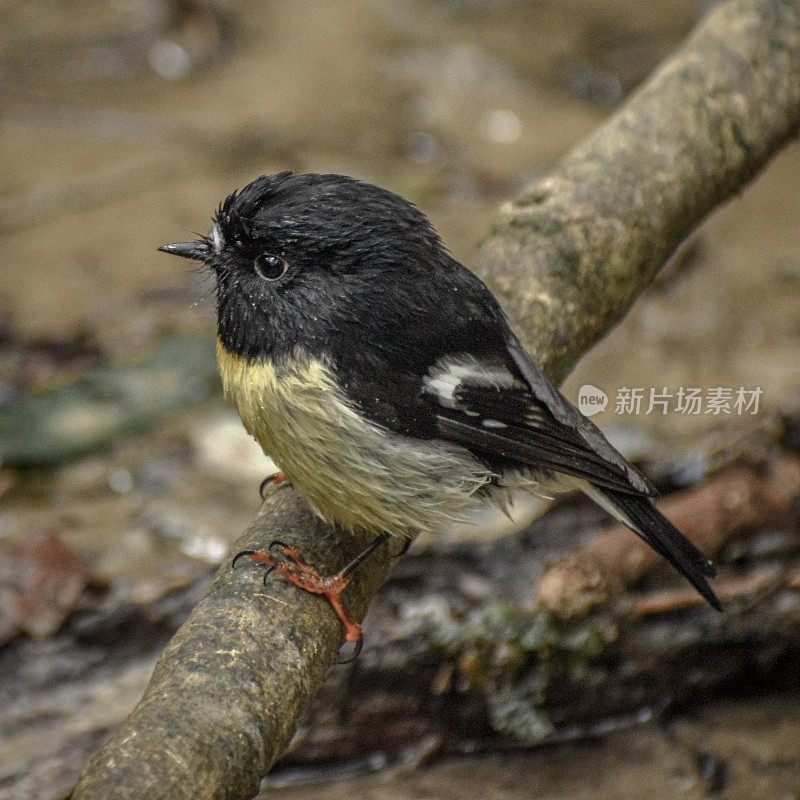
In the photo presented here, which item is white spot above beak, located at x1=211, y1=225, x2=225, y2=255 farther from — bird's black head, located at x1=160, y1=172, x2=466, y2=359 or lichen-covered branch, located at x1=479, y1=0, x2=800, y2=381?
lichen-covered branch, located at x1=479, y1=0, x2=800, y2=381

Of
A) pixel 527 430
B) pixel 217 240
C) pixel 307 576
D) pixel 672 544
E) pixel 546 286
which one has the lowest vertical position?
pixel 672 544

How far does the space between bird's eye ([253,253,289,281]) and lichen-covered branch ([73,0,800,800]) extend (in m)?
0.59

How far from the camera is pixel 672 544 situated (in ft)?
10.1

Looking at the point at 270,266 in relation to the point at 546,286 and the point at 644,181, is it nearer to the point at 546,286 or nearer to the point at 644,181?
the point at 546,286

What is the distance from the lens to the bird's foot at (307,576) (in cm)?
279

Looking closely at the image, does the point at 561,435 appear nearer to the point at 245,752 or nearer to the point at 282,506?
the point at 282,506

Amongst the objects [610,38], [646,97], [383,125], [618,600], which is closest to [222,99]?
[383,125]

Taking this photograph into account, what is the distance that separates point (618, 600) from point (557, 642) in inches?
9.3

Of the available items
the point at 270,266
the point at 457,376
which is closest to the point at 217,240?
the point at 270,266

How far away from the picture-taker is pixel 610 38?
8.27 metres

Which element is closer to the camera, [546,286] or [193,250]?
[193,250]

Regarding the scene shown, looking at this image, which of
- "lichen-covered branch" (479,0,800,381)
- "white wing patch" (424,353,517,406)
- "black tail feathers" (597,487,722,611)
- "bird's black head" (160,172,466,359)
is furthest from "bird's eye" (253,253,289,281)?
"black tail feathers" (597,487,722,611)

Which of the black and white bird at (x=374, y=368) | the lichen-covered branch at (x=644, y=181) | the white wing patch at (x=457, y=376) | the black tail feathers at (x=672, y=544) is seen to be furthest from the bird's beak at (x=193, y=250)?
the black tail feathers at (x=672, y=544)

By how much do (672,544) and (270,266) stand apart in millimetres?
1162
